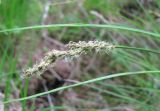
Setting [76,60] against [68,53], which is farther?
[76,60]

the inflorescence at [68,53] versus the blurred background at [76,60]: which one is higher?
the inflorescence at [68,53]

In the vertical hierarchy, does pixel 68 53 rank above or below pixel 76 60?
above

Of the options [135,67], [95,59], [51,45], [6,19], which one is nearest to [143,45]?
[135,67]

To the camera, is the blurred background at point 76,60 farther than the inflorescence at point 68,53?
Yes

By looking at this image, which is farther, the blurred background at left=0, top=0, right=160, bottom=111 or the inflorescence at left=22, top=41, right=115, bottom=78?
the blurred background at left=0, top=0, right=160, bottom=111

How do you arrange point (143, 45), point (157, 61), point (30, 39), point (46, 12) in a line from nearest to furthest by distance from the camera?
point (157, 61) < point (143, 45) < point (30, 39) < point (46, 12)

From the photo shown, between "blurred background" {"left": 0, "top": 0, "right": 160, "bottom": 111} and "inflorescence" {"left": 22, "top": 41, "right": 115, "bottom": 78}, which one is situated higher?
"inflorescence" {"left": 22, "top": 41, "right": 115, "bottom": 78}

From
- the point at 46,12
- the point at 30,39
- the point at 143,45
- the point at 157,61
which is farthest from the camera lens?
the point at 46,12

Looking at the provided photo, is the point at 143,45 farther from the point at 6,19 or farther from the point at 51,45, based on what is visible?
the point at 6,19
